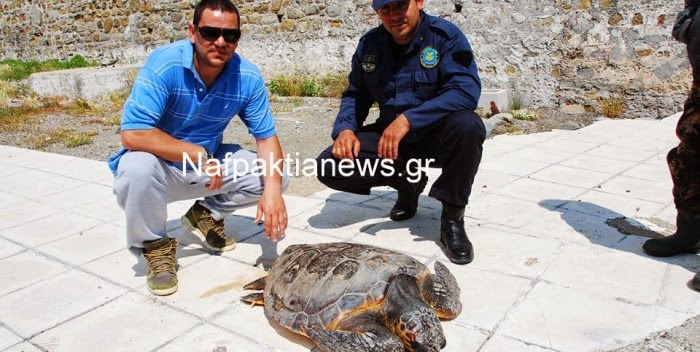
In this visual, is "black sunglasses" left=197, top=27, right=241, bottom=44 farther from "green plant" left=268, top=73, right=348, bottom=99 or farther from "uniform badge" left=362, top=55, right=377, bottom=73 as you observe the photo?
"green plant" left=268, top=73, right=348, bottom=99

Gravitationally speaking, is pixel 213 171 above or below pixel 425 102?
below

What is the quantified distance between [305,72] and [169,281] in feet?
25.3

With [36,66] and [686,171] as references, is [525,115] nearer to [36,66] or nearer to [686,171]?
[686,171]

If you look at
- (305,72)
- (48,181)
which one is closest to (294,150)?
(48,181)

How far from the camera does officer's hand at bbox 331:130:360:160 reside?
10.6 ft

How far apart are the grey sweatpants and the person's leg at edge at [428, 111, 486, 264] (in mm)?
887

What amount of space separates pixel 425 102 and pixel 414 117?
130 mm

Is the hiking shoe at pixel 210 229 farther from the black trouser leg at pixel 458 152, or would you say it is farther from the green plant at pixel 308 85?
the green plant at pixel 308 85

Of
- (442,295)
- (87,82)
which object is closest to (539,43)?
(442,295)

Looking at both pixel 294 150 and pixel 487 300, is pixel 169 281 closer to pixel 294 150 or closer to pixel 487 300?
pixel 487 300

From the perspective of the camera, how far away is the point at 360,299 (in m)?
2.20

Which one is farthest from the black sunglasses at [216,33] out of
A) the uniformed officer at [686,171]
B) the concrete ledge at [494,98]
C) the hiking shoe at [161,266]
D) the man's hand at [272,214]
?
the concrete ledge at [494,98]

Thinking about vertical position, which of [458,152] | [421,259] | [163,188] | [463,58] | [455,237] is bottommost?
Answer: [421,259]

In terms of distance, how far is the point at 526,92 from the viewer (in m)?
7.76
